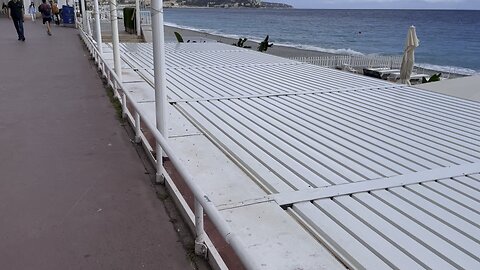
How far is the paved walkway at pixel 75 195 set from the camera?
3.03 meters

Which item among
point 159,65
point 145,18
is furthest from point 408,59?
point 145,18

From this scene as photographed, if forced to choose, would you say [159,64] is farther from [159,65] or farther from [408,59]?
[408,59]

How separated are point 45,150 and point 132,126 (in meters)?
1.27

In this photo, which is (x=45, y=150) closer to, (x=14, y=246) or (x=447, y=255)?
(x=14, y=246)

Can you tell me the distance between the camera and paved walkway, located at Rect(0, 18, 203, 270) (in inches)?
119

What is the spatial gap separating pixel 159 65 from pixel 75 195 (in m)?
1.45

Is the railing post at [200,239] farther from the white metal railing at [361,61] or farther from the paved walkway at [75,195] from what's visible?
the white metal railing at [361,61]

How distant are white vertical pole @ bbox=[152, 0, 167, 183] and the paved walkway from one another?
0.42m

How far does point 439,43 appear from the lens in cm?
6488

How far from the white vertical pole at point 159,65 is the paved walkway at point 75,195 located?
0.42m

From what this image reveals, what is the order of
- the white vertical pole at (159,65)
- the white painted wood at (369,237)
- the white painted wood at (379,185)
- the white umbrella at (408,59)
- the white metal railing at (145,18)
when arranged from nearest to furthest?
the white painted wood at (369,237) < the white painted wood at (379,185) < the white vertical pole at (159,65) < the white umbrella at (408,59) < the white metal railing at (145,18)

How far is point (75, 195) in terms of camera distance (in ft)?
12.9

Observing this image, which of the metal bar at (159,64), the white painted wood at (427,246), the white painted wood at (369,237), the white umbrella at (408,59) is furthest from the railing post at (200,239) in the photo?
the white umbrella at (408,59)

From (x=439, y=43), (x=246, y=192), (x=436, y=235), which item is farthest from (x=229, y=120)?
(x=439, y=43)
